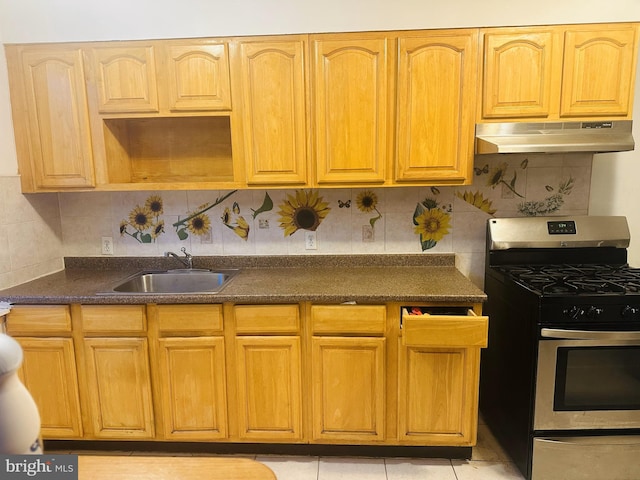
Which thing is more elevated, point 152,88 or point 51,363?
point 152,88

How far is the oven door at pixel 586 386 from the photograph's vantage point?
5.73 feet

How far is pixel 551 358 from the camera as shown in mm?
1745

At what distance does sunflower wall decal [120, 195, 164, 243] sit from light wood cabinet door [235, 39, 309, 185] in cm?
72

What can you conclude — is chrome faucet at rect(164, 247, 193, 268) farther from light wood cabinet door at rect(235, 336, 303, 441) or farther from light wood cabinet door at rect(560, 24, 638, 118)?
light wood cabinet door at rect(560, 24, 638, 118)

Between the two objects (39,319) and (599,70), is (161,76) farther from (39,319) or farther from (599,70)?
(599,70)

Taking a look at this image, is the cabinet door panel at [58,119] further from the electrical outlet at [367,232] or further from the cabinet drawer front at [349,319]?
the electrical outlet at [367,232]

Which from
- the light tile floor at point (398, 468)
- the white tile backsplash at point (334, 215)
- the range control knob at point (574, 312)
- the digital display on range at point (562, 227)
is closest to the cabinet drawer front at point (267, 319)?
the white tile backsplash at point (334, 215)

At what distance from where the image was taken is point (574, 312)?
5.56ft

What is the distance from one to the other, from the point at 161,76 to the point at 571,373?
2377 millimetres

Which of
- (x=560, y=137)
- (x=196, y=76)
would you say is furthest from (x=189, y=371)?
(x=560, y=137)

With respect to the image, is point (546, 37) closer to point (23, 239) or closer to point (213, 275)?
point (213, 275)

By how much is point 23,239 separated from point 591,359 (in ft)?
9.44

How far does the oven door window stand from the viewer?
175 cm

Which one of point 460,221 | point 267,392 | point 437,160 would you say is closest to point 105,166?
point 267,392
